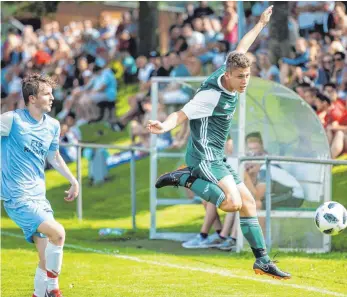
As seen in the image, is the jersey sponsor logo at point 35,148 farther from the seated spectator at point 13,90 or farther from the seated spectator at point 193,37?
the seated spectator at point 13,90

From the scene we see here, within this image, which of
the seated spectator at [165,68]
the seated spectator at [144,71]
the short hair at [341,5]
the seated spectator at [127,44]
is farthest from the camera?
the seated spectator at [127,44]

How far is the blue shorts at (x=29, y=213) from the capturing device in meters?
9.17

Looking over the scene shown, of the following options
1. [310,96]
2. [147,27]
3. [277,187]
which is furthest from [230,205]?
[147,27]

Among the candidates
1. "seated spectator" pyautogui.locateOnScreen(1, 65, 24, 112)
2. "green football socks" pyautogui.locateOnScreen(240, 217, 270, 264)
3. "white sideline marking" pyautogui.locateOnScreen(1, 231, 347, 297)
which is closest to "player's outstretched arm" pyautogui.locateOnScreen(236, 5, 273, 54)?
"green football socks" pyautogui.locateOnScreen(240, 217, 270, 264)

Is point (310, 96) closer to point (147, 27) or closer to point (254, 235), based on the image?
point (254, 235)

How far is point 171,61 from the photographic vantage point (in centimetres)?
2117

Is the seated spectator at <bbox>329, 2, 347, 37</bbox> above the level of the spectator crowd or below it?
above

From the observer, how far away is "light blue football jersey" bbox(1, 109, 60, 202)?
9.23 metres

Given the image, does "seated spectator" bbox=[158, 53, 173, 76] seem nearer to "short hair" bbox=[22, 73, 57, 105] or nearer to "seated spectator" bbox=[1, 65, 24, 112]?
"seated spectator" bbox=[1, 65, 24, 112]

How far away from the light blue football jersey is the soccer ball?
3122 millimetres

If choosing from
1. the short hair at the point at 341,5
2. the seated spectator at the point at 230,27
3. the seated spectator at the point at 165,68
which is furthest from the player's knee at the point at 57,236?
the seated spectator at the point at 230,27

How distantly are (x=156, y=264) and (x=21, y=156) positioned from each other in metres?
3.79

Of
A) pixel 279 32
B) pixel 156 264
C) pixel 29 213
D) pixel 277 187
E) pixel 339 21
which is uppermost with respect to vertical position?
pixel 339 21

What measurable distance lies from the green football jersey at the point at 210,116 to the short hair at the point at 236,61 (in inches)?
7.9
